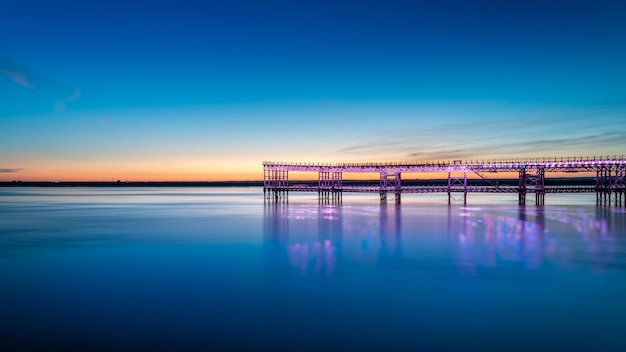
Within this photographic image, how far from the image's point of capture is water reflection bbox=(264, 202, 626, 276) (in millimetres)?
17297

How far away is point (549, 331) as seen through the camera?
30.9 ft

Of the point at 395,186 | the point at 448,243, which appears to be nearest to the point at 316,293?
the point at 448,243

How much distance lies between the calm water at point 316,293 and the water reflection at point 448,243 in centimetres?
13

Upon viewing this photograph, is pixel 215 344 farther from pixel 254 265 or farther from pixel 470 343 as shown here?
pixel 254 265

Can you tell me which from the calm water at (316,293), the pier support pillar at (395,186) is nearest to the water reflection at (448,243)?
the calm water at (316,293)

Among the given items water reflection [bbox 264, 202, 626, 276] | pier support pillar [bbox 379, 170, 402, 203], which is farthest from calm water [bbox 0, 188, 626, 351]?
pier support pillar [bbox 379, 170, 402, 203]

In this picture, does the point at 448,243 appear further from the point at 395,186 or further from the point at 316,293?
the point at 395,186

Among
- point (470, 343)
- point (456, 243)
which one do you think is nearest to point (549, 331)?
point (470, 343)

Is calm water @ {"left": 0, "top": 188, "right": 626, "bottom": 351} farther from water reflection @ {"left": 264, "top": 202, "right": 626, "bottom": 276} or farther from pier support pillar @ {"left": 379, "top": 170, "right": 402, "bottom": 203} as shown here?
pier support pillar @ {"left": 379, "top": 170, "right": 402, "bottom": 203}

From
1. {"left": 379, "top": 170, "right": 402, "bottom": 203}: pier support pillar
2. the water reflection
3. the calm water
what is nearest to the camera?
the calm water

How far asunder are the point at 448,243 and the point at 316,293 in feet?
39.1

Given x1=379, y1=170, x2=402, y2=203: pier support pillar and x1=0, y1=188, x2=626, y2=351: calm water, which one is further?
x1=379, y1=170, x2=402, y2=203: pier support pillar

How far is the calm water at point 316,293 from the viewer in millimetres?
9070

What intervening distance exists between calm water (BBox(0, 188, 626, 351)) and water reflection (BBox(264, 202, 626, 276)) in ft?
0.43
